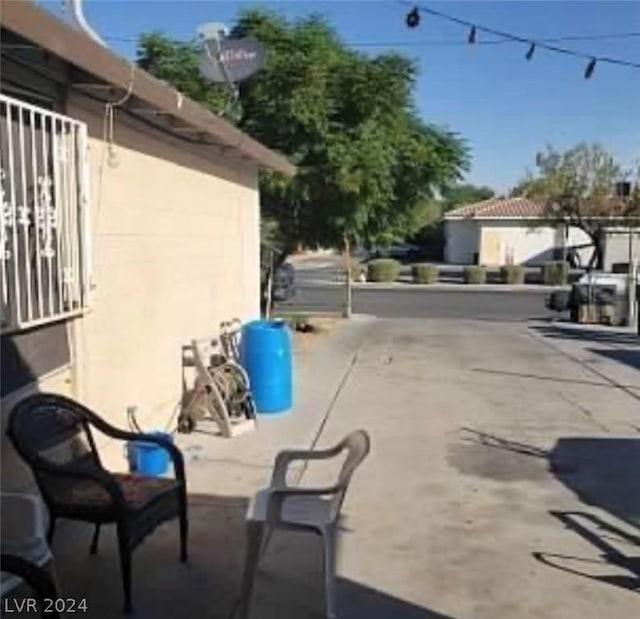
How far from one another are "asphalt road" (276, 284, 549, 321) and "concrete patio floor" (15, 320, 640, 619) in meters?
13.3

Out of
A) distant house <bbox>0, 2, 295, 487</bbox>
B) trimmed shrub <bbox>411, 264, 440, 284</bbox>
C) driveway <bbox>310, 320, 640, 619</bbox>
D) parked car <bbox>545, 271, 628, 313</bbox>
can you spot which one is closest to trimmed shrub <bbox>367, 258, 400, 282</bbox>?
trimmed shrub <bbox>411, 264, 440, 284</bbox>

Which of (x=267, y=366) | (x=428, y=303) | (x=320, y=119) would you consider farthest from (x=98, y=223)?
(x=428, y=303)

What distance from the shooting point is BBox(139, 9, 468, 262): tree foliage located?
16219 mm

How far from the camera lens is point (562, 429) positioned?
8727 mm

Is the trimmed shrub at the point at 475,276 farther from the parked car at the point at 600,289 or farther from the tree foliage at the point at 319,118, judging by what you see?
the tree foliage at the point at 319,118

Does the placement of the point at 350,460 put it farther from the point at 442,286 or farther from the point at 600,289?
the point at 442,286

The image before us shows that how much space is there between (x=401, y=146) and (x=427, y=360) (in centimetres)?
598

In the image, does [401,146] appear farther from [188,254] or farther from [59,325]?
[59,325]

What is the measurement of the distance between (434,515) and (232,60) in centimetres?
680

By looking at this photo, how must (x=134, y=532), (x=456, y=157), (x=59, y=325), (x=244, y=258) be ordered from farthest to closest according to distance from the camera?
(x=456, y=157), (x=244, y=258), (x=59, y=325), (x=134, y=532)

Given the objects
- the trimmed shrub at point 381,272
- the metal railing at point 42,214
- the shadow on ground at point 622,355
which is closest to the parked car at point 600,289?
the shadow on ground at point 622,355

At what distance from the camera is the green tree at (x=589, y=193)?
130 feet

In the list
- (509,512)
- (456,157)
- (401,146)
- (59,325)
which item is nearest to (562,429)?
(509,512)

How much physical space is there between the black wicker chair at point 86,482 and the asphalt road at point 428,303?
62.1 ft
